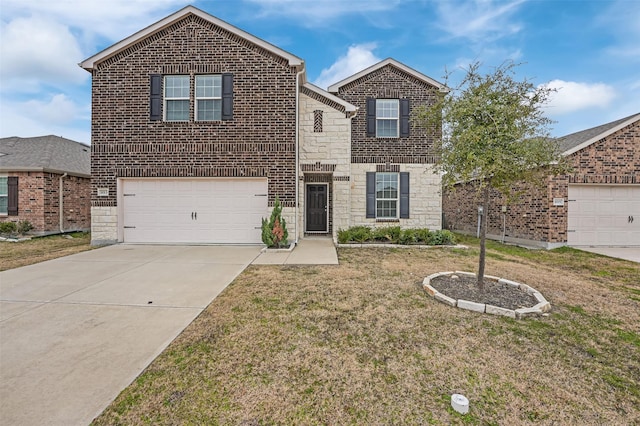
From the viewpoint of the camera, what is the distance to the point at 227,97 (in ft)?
32.1

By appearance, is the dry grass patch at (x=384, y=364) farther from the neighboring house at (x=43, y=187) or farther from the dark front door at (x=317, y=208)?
the neighboring house at (x=43, y=187)

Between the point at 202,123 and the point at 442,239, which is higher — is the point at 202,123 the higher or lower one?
the higher one

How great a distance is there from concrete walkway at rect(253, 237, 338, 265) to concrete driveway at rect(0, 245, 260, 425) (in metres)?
0.74

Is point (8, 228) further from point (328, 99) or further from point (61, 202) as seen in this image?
point (328, 99)

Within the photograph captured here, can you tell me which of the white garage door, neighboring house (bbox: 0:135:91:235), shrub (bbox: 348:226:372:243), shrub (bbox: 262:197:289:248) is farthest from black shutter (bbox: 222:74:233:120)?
the white garage door

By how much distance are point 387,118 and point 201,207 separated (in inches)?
322

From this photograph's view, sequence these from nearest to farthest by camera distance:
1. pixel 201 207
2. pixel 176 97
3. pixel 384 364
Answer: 1. pixel 384 364
2. pixel 176 97
3. pixel 201 207

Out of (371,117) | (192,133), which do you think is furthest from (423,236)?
(192,133)

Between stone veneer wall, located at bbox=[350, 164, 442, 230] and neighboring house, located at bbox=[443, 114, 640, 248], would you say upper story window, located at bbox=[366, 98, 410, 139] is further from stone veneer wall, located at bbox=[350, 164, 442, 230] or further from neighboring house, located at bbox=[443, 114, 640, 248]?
neighboring house, located at bbox=[443, 114, 640, 248]

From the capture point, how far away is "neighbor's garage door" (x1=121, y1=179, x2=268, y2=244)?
1000cm

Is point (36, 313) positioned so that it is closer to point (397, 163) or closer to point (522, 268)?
point (522, 268)

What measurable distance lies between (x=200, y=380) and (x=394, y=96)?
12.3 m

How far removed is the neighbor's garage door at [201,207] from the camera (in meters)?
10.0

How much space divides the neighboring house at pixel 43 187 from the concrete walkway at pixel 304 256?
34.9 feet
